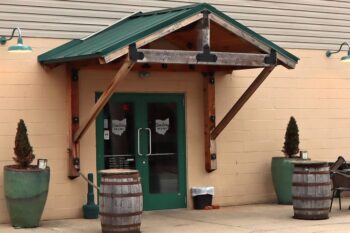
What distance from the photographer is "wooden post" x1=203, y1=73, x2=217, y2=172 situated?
13.2 m

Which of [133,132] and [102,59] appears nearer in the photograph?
[102,59]

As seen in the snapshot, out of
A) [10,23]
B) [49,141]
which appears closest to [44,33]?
[10,23]

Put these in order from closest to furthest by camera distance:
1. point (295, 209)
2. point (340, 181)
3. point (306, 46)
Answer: point (295, 209) → point (340, 181) → point (306, 46)

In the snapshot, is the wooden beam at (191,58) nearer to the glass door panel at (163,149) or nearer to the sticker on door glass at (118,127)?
the glass door panel at (163,149)

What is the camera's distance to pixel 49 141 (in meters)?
11.8

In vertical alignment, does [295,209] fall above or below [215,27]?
below

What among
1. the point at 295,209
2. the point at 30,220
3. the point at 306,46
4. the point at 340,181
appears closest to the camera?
the point at 30,220

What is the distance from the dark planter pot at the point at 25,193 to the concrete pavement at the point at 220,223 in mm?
190

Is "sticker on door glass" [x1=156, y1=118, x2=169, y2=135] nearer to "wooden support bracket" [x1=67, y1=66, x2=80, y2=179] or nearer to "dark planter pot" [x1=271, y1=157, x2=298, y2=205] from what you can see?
"wooden support bracket" [x1=67, y1=66, x2=80, y2=179]

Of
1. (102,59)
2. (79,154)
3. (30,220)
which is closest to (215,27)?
(102,59)

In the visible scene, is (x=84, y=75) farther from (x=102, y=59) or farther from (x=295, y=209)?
(x=295, y=209)

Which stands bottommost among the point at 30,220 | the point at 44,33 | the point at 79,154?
the point at 30,220

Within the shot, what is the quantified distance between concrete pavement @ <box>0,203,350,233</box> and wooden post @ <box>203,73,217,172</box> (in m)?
0.94

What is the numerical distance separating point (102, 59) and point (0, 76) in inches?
86.0
